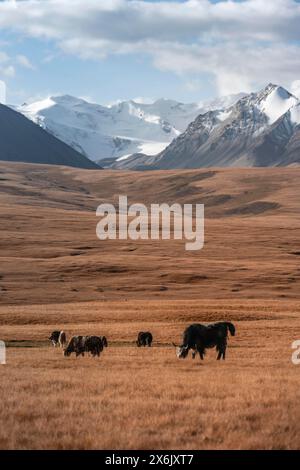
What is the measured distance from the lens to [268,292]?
87500 millimetres

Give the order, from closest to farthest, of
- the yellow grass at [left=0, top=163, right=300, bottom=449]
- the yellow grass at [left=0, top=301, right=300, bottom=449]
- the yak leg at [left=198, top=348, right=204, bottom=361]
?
the yellow grass at [left=0, top=301, right=300, bottom=449] < the yellow grass at [left=0, top=163, right=300, bottom=449] < the yak leg at [left=198, top=348, right=204, bottom=361]

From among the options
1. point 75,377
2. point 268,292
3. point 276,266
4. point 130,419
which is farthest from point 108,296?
point 130,419

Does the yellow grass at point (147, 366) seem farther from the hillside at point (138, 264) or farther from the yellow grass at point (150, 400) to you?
the hillside at point (138, 264)

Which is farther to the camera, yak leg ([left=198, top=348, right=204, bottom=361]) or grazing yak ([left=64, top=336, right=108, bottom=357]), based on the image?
grazing yak ([left=64, top=336, right=108, bottom=357])

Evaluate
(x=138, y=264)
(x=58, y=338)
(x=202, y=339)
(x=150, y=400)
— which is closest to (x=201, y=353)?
(x=202, y=339)

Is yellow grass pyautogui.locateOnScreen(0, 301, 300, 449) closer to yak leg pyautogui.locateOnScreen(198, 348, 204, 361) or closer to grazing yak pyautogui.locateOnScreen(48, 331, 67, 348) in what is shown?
yak leg pyautogui.locateOnScreen(198, 348, 204, 361)

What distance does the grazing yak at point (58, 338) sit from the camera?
119 feet

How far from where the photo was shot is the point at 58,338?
37969 mm

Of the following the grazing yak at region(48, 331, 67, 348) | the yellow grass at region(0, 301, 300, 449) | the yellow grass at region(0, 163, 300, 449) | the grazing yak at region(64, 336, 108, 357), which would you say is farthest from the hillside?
the yellow grass at region(0, 301, 300, 449)

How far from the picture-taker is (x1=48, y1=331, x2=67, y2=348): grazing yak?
36406 mm

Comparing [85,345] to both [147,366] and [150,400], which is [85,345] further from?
[150,400]

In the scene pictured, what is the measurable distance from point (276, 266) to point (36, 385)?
94.3 metres

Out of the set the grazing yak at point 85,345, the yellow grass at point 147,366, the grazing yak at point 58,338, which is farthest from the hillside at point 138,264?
the grazing yak at point 85,345
